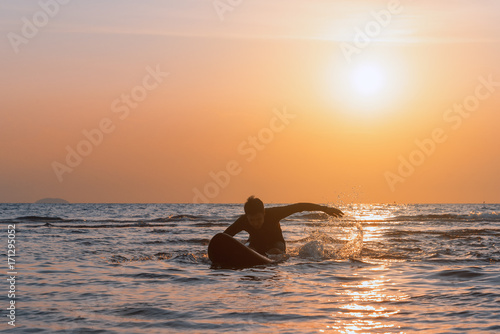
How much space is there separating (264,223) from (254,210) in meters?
0.78

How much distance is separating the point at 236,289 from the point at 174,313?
197 centimetres

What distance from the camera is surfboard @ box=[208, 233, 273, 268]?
12.2 metres

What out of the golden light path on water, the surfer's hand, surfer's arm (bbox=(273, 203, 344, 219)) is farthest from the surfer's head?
the golden light path on water

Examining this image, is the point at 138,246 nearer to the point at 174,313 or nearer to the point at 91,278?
the point at 91,278

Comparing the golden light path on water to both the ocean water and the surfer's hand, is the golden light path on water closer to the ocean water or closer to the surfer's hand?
the ocean water

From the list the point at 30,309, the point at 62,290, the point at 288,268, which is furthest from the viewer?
the point at 288,268

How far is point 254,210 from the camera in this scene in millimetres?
12609

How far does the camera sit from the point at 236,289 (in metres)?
9.06

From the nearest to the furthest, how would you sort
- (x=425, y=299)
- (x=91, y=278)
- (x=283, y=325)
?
(x=283, y=325)
(x=425, y=299)
(x=91, y=278)

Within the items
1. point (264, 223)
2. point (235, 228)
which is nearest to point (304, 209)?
point (264, 223)

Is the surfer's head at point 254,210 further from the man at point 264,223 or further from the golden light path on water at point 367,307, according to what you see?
the golden light path on water at point 367,307

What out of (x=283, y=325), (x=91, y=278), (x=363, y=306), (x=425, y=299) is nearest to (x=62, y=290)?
(x=91, y=278)

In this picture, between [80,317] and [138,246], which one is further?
[138,246]

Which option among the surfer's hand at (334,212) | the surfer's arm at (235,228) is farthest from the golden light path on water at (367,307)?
the surfer's arm at (235,228)
